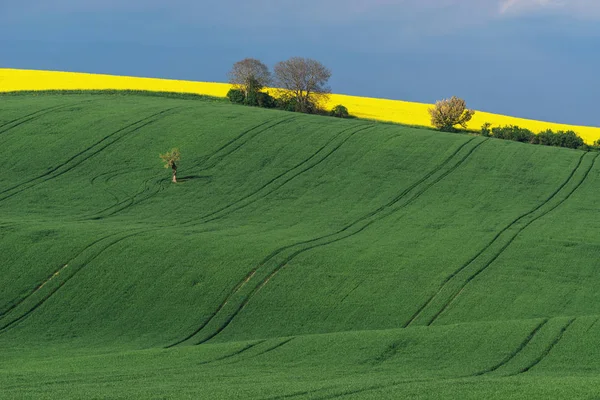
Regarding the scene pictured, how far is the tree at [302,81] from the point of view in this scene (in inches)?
3088

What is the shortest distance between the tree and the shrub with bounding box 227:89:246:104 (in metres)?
3.31

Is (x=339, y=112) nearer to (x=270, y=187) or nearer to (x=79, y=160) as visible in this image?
(x=270, y=187)

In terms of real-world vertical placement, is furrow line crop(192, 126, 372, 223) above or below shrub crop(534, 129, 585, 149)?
below

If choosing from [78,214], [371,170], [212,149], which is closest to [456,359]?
[78,214]

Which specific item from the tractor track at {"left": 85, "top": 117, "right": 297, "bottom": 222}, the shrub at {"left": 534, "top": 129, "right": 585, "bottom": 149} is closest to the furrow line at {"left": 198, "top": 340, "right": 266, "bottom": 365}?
the tractor track at {"left": 85, "top": 117, "right": 297, "bottom": 222}

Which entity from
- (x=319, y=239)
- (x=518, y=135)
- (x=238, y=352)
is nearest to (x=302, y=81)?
(x=518, y=135)

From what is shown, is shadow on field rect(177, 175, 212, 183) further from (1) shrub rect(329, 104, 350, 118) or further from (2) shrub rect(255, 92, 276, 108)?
(1) shrub rect(329, 104, 350, 118)

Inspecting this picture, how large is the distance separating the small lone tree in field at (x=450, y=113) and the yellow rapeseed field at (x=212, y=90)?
2.58 m

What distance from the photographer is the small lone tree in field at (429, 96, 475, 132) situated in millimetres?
76625

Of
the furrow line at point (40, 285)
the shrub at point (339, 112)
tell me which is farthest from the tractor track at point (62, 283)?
the shrub at point (339, 112)

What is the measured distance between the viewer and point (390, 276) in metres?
38.2

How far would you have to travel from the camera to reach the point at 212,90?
89.4m

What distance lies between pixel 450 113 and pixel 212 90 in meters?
25.2

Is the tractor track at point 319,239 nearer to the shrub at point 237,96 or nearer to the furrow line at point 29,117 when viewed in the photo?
the shrub at point 237,96
